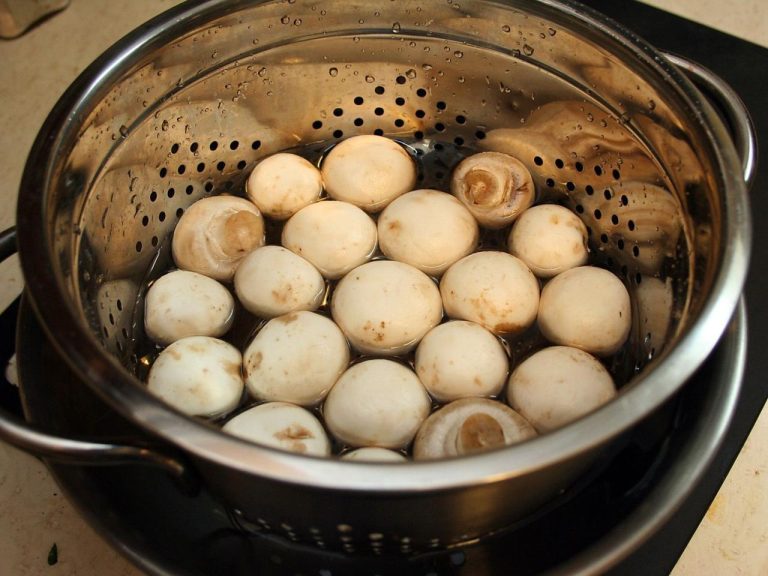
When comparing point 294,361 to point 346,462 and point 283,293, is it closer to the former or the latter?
point 283,293

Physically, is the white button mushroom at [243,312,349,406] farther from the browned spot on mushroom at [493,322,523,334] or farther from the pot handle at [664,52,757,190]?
the pot handle at [664,52,757,190]

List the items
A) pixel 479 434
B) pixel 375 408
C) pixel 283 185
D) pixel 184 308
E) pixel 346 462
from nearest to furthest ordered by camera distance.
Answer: pixel 346 462 < pixel 479 434 < pixel 375 408 < pixel 184 308 < pixel 283 185

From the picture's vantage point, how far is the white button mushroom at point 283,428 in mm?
718

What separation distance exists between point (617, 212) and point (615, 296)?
0.14 meters

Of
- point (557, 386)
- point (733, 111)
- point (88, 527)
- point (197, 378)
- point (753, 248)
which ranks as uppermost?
point (733, 111)

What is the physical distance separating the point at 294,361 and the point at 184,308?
6.6 inches

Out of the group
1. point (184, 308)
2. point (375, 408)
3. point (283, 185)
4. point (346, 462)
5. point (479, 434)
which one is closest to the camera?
point (346, 462)

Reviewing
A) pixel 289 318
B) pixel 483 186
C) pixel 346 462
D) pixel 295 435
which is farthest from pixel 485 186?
pixel 346 462

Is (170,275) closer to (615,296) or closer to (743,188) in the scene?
(615,296)

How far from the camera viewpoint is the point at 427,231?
92 centimetres

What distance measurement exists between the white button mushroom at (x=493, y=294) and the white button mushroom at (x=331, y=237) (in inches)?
5.0

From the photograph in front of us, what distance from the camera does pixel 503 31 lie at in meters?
0.91

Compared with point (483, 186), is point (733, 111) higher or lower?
higher

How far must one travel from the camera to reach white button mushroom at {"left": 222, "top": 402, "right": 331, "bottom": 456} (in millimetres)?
718
